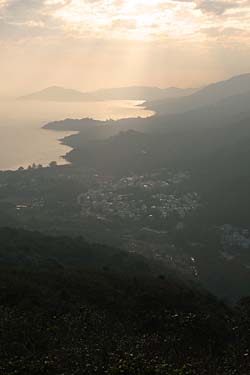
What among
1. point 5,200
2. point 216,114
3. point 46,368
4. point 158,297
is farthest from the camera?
point 216,114

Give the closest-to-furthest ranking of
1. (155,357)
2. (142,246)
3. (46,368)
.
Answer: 1. (46,368)
2. (155,357)
3. (142,246)

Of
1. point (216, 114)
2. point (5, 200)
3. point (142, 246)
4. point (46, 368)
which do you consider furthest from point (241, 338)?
point (216, 114)

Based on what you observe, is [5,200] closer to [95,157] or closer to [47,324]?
[95,157]

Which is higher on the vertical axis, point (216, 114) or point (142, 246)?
point (142, 246)

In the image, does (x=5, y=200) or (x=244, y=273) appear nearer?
(x=244, y=273)

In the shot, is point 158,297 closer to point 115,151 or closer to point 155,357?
point 155,357

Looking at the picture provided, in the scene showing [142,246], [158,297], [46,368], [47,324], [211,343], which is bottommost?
[142,246]
